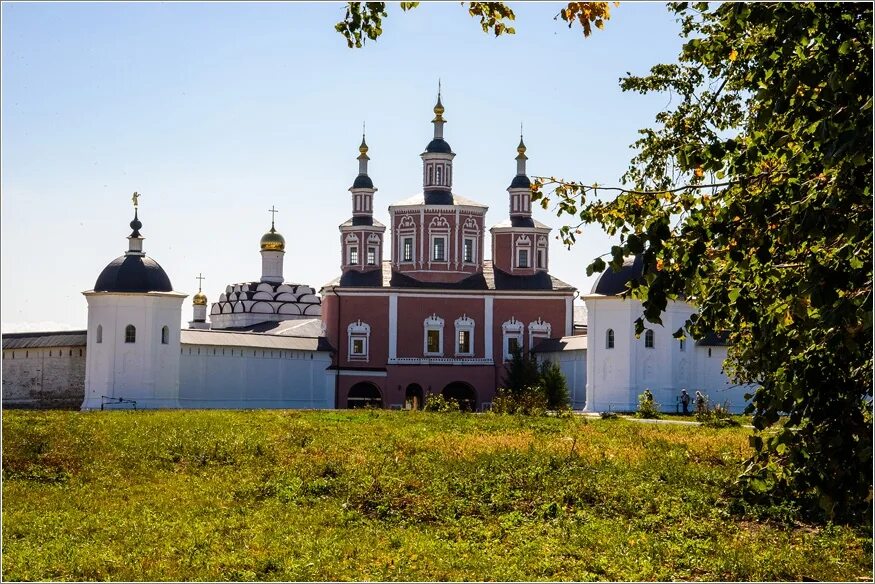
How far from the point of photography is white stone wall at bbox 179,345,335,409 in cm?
3734

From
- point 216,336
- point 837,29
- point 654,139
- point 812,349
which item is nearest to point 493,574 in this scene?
point 812,349

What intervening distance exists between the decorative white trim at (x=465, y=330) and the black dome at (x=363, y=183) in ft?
24.0

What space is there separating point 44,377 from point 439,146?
665 inches

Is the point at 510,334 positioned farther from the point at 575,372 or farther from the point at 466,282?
the point at 575,372

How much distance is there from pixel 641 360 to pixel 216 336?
14531 mm

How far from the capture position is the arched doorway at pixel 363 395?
136 ft

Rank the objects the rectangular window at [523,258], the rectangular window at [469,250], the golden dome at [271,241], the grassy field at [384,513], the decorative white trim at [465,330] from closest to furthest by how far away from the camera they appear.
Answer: the grassy field at [384,513] < the decorative white trim at [465,330] < the rectangular window at [469,250] < the rectangular window at [523,258] < the golden dome at [271,241]

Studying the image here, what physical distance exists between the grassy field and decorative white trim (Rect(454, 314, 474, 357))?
26256mm

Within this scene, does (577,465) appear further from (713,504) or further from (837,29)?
(837,29)

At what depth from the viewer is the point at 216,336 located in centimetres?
3872

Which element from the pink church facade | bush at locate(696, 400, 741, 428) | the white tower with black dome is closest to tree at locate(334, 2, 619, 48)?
bush at locate(696, 400, 741, 428)

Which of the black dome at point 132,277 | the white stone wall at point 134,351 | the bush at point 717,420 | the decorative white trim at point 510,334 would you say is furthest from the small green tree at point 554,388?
the black dome at point 132,277

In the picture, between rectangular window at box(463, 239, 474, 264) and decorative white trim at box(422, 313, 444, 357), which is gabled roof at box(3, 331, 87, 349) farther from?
rectangular window at box(463, 239, 474, 264)

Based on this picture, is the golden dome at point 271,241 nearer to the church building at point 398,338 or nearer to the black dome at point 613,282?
the church building at point 398,338
